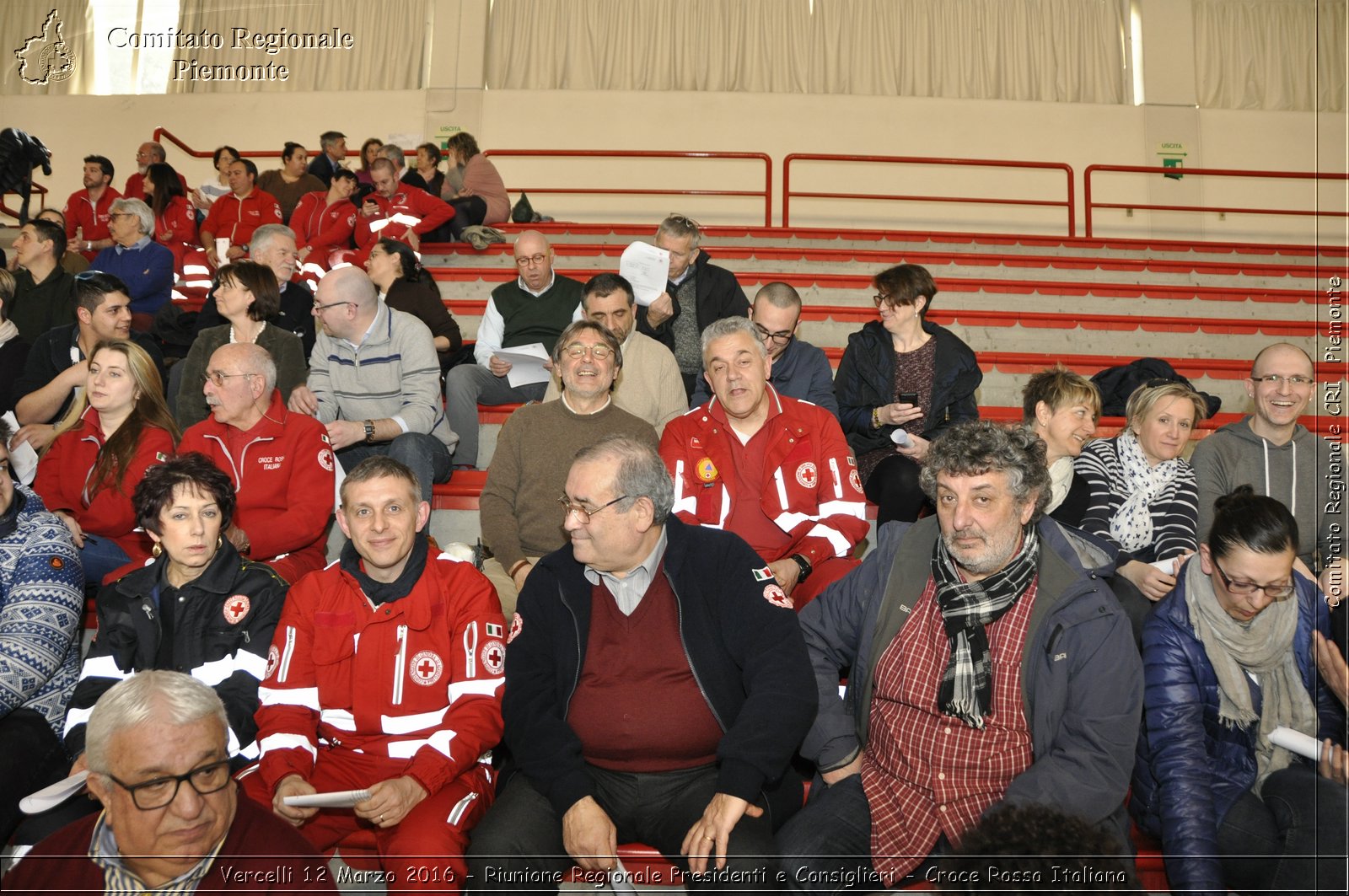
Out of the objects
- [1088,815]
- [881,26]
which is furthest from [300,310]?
[881,26]

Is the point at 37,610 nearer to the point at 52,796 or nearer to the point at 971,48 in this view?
the point at 52,796

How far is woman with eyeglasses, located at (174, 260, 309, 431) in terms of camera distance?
3975 millimetres

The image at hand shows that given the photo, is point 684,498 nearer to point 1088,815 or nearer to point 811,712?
point 811,712

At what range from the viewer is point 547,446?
326cm

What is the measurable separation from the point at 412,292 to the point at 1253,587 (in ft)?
12.0

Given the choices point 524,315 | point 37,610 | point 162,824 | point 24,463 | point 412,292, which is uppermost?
point 412,292

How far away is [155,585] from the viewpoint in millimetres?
2506

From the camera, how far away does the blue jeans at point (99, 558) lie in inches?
120

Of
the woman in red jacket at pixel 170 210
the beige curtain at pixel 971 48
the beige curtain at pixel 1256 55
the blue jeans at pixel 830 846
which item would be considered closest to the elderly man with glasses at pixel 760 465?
the blue jeans at pixel 830 846

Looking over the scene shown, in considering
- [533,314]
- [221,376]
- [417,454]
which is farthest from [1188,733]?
[533,314]

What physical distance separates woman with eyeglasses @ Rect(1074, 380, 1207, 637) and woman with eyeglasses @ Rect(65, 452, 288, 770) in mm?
2191

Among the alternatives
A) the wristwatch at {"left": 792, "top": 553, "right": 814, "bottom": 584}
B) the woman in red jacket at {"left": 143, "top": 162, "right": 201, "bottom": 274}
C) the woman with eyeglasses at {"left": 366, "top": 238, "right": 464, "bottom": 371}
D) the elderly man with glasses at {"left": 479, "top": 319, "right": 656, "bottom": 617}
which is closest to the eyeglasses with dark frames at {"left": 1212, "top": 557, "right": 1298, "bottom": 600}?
the wristwatch at {"left": 792, "top": 553, "right": 814, "bottom": 584}

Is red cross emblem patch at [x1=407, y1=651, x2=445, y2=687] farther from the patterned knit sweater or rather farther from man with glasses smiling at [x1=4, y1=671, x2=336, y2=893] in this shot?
the patterned knit sweater

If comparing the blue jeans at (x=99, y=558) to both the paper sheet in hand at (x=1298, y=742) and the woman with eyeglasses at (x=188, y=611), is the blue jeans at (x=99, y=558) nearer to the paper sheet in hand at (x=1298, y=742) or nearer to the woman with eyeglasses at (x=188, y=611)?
the woman with eyeglasses at (x=188, y=611)
